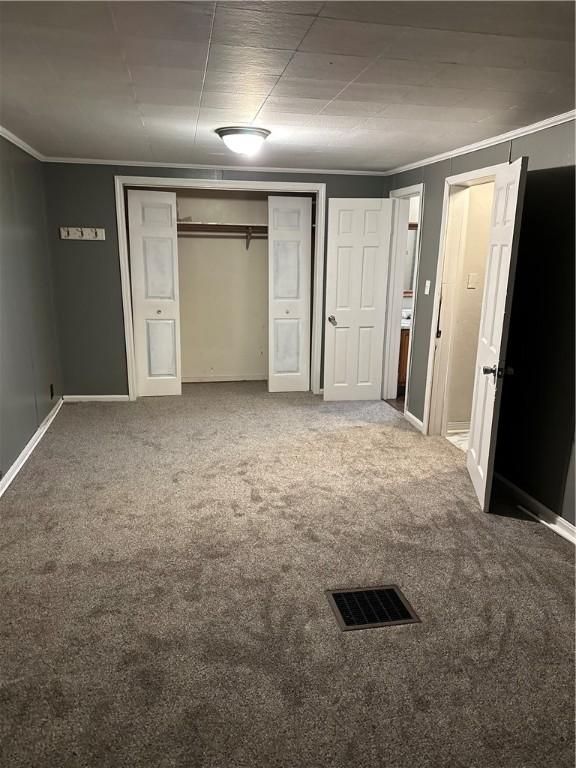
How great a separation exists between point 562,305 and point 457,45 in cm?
171

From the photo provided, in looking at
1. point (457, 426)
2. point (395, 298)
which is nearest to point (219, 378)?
point (395, 298)

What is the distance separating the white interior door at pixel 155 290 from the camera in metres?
5.45

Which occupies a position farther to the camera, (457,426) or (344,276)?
(344,276)

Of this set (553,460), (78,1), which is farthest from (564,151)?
(78,1)

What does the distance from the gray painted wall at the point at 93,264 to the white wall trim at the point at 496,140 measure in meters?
0.90

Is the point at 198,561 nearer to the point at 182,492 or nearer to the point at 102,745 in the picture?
the point at 182,492

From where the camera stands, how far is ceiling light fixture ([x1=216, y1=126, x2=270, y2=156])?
346cm

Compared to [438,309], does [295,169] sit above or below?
above

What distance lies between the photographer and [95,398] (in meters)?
5.61

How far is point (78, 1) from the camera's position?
1635mm

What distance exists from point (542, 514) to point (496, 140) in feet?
8.09

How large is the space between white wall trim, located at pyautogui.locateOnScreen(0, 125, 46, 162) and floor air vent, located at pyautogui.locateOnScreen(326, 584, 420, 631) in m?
3.67

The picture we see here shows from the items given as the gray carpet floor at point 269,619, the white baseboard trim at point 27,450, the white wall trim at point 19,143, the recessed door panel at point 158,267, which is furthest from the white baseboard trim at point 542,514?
the white wall trim at point 19,143

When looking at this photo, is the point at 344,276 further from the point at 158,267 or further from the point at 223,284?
the point at 158,267
